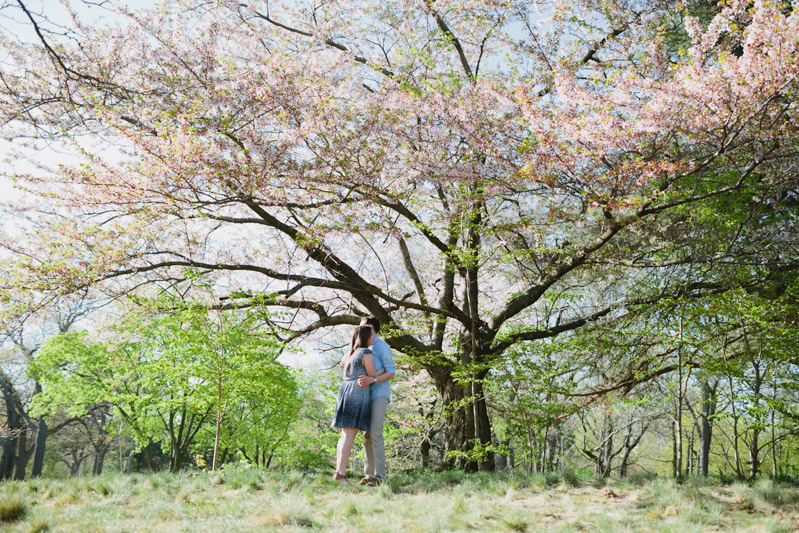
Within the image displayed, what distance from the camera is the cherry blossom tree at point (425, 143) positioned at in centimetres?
499

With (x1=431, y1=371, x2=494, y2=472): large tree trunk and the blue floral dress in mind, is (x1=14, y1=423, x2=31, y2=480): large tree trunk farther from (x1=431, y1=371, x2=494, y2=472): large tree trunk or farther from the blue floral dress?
the blue floral dress

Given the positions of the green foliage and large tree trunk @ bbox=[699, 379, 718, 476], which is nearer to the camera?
the green foliage

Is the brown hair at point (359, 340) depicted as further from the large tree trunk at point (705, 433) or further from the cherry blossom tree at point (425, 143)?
the large tree trunk at point (705, 433)

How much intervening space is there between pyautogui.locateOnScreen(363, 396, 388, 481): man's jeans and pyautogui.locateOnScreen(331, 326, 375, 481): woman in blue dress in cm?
6

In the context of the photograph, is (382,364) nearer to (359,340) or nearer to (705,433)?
(359,340)

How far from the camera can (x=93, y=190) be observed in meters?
6.02

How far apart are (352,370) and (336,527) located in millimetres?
1873

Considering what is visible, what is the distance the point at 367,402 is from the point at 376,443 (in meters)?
0.38

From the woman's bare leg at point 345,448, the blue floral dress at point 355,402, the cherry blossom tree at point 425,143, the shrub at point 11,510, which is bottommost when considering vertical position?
the shrub at point 11,510

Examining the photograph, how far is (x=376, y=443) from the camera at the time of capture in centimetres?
448

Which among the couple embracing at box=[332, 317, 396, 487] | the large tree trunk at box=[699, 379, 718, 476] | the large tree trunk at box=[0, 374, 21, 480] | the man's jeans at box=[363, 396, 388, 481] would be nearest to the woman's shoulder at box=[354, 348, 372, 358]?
the couple embracing at box=[332, 317, 396, 487]

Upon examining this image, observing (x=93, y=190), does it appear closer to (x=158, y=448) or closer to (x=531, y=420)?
(x=531, y=420)

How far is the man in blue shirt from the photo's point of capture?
445 cm

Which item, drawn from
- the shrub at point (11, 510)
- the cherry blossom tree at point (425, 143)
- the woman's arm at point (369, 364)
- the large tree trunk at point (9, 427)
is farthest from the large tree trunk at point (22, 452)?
the woman's arm at point (369, 364)
